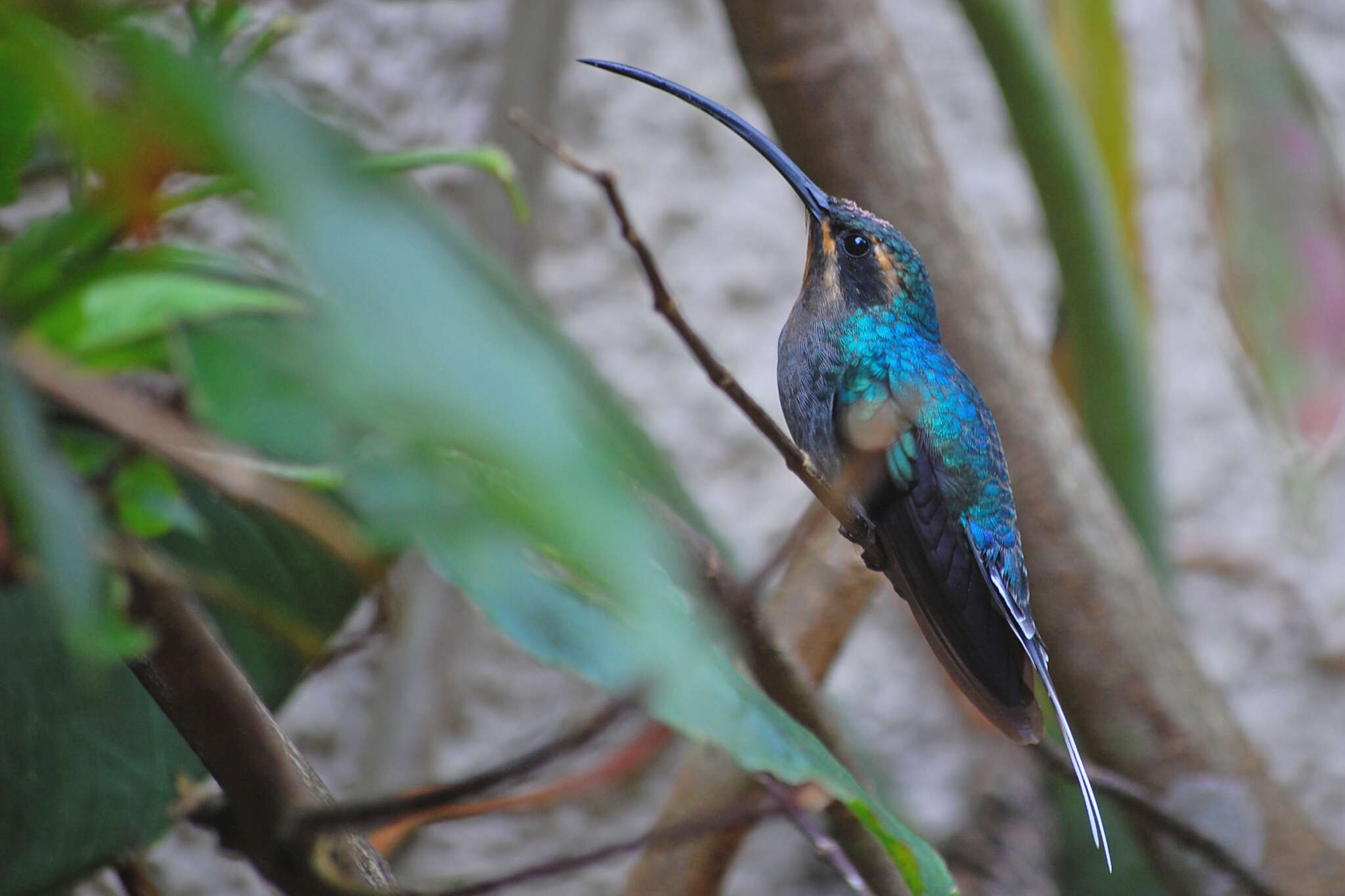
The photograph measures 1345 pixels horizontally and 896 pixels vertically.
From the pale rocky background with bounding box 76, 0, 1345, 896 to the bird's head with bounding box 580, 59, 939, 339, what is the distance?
86cm

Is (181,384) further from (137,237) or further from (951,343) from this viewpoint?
(951,343)

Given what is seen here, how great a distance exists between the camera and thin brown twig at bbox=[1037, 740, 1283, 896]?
0.72 meters

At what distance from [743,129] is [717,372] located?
0.38ft

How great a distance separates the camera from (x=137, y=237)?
66 cm

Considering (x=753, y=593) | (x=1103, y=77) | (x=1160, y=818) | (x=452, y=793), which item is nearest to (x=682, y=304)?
(x=1103, y=77)

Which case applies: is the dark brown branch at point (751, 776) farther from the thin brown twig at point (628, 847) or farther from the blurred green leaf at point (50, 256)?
the blurred green leaf at point (50, 256)

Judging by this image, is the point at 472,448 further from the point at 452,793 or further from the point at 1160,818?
the point at 1160,818

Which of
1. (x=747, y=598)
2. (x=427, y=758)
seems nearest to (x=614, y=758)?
(x=427, y=758)

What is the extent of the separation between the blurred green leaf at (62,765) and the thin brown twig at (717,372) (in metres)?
0.34

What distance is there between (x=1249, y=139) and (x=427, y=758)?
1.05m

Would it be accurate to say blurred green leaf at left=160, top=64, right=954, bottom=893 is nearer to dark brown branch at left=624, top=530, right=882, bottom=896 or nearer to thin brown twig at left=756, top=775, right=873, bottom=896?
thin brown twig at left=756, top=775, right=873, bottom=896

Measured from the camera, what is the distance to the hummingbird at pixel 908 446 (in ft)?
1.22

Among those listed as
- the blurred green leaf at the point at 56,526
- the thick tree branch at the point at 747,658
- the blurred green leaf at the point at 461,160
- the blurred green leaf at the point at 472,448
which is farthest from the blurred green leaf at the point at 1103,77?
the blurred green leaf at the point at 56,526

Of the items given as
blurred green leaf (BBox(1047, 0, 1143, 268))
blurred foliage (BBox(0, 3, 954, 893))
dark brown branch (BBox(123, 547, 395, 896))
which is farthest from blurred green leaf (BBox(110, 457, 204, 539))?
blurred green leaf (BBox(1047, 0, 1143, 268))
